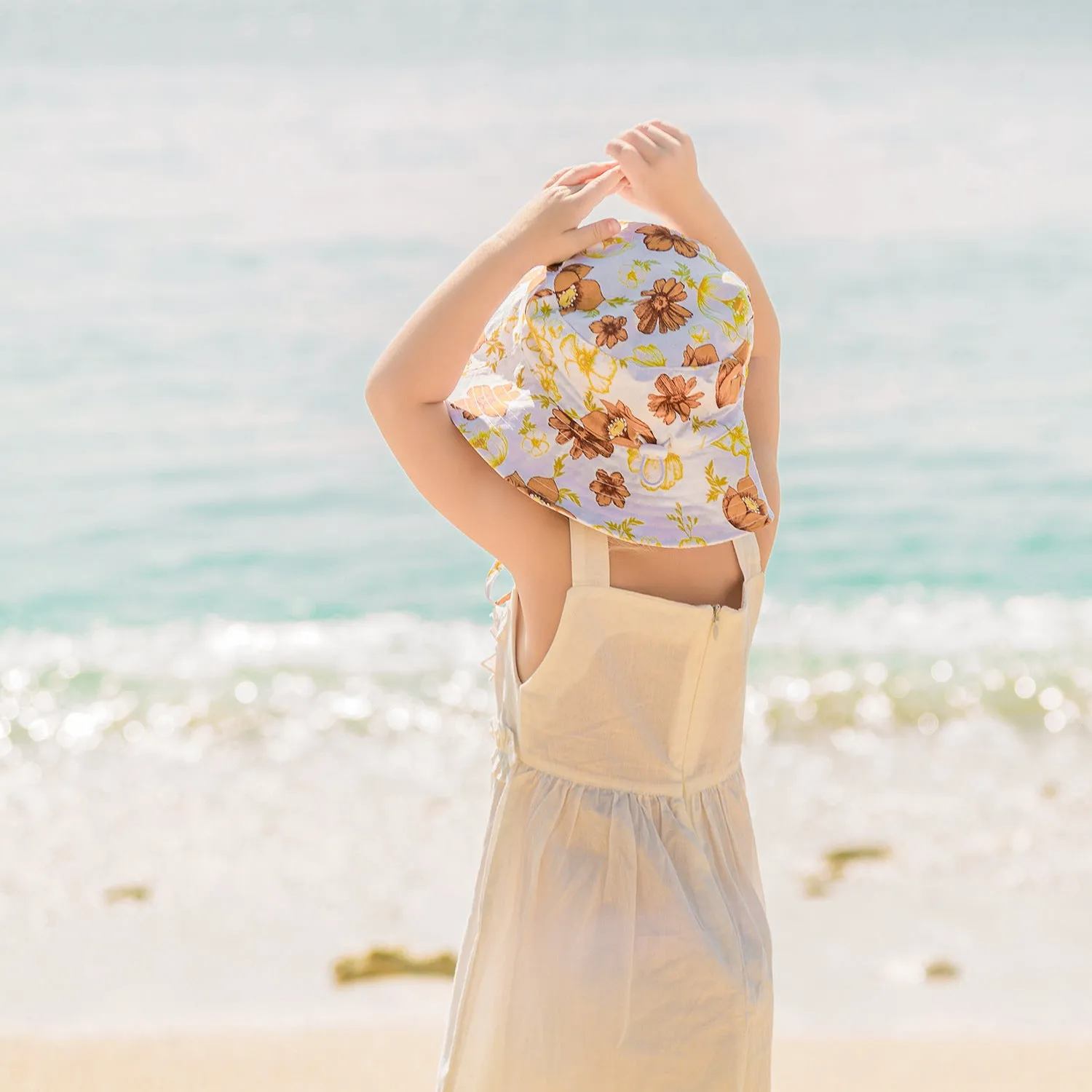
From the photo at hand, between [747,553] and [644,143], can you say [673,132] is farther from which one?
[747,553]

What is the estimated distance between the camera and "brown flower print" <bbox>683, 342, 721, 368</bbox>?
147 centimetres

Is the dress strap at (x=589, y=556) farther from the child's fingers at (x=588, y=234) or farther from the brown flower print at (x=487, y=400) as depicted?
the child's fingers at (x=588, y=234)

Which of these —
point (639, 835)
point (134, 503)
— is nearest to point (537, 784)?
point (639, 835)

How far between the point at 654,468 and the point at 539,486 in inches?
5.3

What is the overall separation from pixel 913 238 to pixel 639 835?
43.5ft

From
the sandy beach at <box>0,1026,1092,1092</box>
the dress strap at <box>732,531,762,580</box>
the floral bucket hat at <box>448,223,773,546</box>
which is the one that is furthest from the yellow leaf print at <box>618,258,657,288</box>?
the sandy beach at <box>0,1026,1092,1092</box>

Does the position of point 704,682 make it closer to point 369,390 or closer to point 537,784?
point 537,784

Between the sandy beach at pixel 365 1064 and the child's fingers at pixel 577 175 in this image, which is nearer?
the child's fingers at pixel 577 175

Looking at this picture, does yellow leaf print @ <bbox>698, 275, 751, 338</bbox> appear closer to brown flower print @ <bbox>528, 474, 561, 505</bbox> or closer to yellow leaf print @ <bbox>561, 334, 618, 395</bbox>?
yellow leaf print @ <bbox>561, 334, 618, 395</bbox>

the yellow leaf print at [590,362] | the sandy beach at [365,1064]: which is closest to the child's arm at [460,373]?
the yellow leaf print at [590,362]

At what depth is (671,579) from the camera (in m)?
1.56

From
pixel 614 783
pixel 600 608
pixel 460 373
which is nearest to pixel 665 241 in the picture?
pixel 460 373

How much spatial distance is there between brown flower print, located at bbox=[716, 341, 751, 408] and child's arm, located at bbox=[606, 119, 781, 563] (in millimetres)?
71

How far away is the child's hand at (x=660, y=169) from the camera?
1608mm
